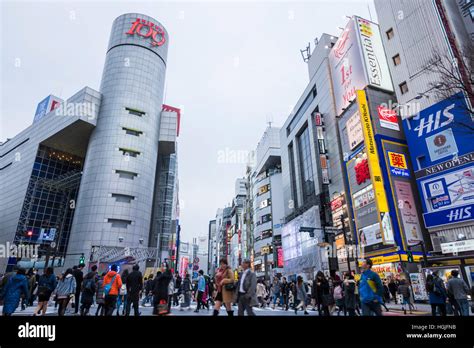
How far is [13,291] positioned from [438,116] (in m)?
32.9

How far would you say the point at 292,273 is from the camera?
139ft

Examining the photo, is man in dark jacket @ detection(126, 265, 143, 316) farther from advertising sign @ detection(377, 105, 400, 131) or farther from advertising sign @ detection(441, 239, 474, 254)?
advertising sign @ detection(377, 105, 400, 131)

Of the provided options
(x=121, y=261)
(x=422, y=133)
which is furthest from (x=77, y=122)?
(x=422, y=133)

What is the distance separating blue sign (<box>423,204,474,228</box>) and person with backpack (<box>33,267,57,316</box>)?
28.6m

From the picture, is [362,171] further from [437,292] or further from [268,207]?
[268,207]

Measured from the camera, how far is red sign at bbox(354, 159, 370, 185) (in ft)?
96.5

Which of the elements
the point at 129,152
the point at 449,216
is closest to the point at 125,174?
the point at 129,152

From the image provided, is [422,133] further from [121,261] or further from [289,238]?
[121,261]

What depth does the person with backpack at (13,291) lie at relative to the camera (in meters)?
8.61

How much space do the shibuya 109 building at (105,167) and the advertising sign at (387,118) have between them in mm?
35005

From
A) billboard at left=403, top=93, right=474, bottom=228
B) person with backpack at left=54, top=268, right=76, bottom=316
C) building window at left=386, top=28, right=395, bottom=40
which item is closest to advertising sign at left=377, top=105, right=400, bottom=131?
billboard at left=403, top=93, right=474, bottom=228

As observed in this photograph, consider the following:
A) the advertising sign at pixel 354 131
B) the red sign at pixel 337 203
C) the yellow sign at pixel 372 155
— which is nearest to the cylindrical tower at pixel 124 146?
the red sign at pixel 337 203

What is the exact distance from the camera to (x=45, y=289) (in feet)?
34.3
